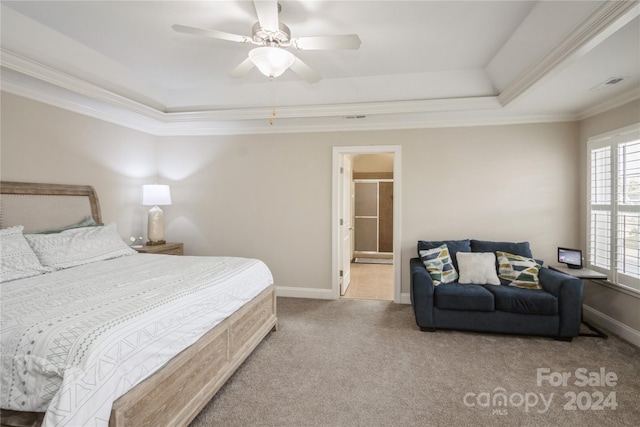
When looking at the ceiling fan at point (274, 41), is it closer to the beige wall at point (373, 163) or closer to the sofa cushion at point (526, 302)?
the sofa cushion at point (526, 302)

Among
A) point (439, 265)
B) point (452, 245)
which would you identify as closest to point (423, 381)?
point (439, 265)

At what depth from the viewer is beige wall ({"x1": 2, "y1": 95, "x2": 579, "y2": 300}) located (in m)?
3.92

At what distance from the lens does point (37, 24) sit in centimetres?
272

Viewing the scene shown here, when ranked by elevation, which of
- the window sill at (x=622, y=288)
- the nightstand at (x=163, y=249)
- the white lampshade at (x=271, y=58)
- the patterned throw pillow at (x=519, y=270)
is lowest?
the window sill at (x=622, y=288)

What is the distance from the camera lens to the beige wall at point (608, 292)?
9.96 ft

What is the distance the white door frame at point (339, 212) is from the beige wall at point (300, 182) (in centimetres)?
7

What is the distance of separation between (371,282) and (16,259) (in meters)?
4.58

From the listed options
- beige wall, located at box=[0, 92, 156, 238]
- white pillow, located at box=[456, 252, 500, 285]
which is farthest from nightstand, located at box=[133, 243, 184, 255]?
white pillow, located at box=[456, 252, 500, 285]

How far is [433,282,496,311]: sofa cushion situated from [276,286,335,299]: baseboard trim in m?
1.61

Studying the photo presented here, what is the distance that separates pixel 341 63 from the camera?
135 inches

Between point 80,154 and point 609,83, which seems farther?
point 80,154

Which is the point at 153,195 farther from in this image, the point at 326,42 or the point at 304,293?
the point at 326,42

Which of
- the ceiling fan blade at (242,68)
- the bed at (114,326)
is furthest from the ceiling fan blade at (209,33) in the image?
the bed at (114,326)

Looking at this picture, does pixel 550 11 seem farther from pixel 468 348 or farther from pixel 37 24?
pixel 37 24
